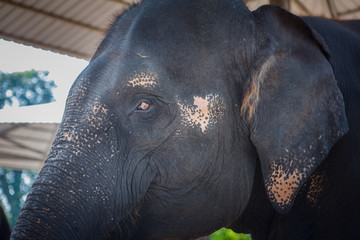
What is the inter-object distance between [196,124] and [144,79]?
376mm

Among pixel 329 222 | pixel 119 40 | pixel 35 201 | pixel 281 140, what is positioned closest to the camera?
pixel 35 201

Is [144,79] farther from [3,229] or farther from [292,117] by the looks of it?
[3,229]

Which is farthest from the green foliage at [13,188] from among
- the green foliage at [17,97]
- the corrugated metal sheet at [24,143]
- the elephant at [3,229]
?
the elephant at [3,229]

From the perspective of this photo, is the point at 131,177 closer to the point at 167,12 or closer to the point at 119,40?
the point at 119,40

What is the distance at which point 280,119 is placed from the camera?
8.61ft

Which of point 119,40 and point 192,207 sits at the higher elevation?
point 119,40

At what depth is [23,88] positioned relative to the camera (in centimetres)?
3734

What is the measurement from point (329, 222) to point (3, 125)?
10.5 metres

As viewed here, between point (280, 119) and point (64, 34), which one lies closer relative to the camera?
point (280, 119)

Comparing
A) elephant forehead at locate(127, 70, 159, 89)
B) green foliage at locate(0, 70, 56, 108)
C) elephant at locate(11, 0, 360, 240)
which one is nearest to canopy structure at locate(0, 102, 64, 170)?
elephant at locate(11, 0, 360, 240)

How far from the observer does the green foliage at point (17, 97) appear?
37.1m

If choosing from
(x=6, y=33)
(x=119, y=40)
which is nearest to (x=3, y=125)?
(x=6, y=33)

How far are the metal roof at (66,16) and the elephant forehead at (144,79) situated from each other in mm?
6441

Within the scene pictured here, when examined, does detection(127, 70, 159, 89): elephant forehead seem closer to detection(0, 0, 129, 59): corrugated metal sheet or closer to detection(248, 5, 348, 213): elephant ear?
detection(248, 5, 348, 213): elephant ear
